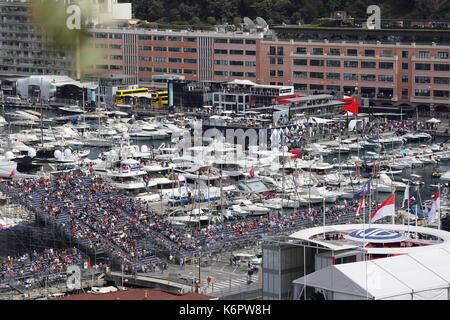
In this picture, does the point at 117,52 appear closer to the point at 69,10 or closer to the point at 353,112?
the point at 353,112

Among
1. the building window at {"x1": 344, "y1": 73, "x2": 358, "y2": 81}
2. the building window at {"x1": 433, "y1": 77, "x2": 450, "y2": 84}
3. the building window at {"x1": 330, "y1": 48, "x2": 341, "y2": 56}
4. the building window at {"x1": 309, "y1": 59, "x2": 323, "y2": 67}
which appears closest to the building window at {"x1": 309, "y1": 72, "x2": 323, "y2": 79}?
the building window at {"x1": 309, "y1": 59, "x2": 323, "y2": 67}

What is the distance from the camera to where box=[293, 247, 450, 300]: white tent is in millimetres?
15359

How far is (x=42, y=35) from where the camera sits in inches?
2111

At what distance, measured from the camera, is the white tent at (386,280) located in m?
15.4

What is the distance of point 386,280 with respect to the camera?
15.8 metres

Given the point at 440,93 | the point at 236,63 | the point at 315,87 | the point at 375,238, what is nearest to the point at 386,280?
the point at 375,238

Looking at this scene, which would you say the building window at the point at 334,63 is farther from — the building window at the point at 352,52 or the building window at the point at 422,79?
the building window at the point at 422,79

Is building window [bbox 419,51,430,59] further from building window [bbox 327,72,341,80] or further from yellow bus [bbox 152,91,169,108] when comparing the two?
yellow bus [bbox 152,91,169,108]

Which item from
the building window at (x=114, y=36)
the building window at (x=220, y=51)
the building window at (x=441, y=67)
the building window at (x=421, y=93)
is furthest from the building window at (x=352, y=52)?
the building window at (x=114, y=36)

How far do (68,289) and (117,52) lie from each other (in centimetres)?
4583

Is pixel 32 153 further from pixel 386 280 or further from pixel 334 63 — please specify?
pixel 386 280

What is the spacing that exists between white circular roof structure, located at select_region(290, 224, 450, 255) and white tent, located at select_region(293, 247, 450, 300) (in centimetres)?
127

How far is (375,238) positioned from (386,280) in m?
3.13
